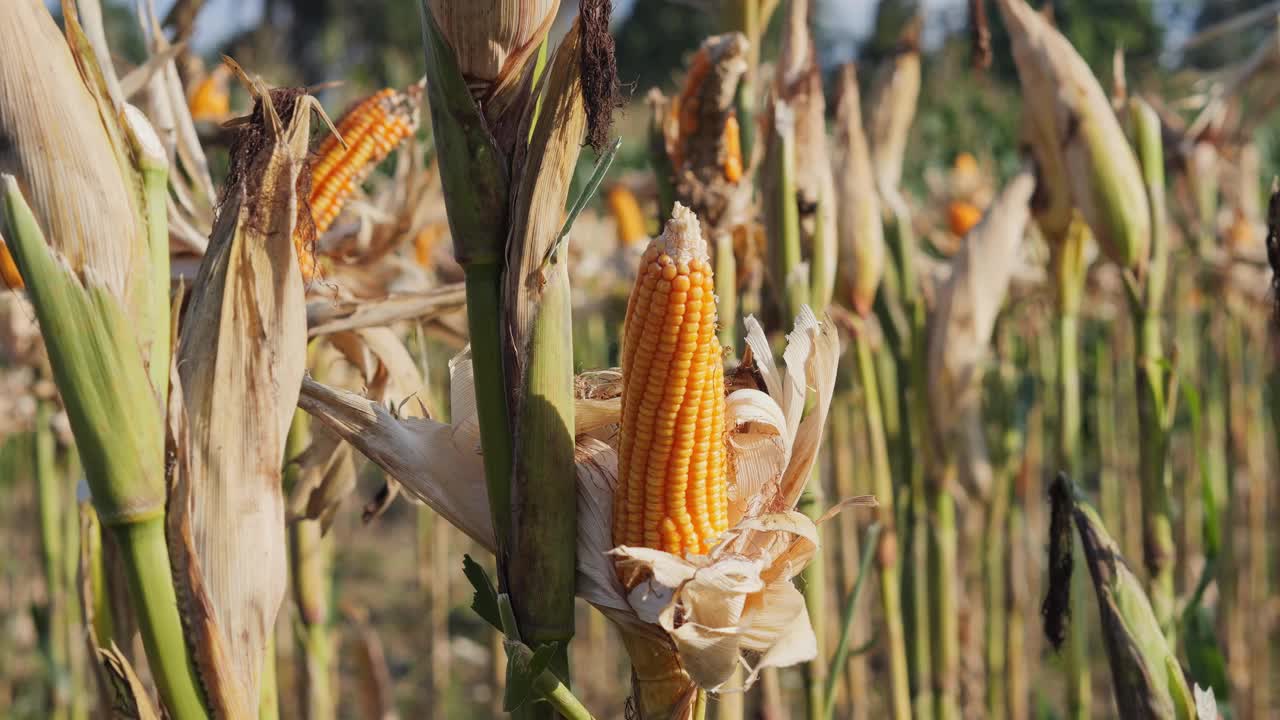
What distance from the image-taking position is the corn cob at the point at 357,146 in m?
1.63

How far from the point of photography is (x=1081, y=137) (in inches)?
83.2

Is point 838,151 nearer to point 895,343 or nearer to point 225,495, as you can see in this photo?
point 895,343

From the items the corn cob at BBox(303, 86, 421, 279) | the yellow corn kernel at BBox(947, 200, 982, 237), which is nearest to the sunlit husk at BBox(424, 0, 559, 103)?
the corn cob at BBox(303, 86, 421, 279)

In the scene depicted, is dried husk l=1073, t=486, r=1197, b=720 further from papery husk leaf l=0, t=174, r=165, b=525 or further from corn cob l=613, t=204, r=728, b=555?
papery husk leaf l=0, t=174, r=165, b=525

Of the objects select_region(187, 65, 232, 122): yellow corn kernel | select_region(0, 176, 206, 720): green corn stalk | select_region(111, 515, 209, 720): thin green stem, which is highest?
select_region(187, 65, 232, 122): yellow corn kernel

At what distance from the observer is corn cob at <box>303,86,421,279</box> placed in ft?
5.36

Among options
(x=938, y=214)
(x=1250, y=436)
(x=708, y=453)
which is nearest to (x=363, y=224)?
(x=708, y=453)

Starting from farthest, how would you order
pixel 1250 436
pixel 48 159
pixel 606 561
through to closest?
pixel 1250 436 → pixel 606 561 → pixel 48 159

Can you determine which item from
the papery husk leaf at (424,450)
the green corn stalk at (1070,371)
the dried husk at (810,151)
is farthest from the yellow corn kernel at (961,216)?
the papery husk leaf at (424,450)

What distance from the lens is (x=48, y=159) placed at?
34.9 inches

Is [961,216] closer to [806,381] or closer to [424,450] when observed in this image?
[806,381]

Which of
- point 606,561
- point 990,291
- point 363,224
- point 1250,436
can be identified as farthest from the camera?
point 1250,436

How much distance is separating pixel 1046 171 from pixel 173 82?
1.72 metres

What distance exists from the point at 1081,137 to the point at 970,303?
46 centimetres
